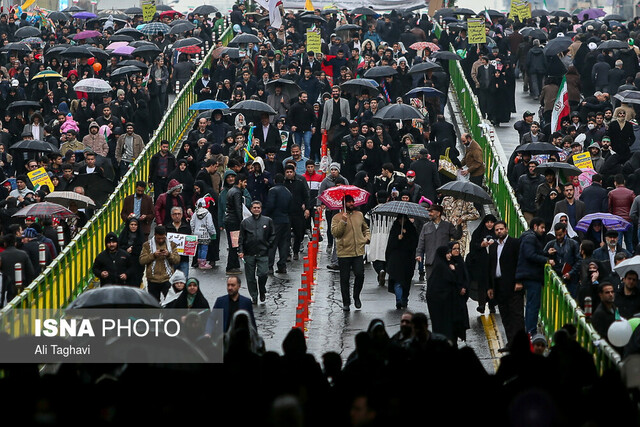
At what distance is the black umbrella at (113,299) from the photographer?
13.4m

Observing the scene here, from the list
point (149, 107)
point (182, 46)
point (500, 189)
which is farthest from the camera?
point (182, 46)

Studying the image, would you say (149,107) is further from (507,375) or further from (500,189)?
(507,375)

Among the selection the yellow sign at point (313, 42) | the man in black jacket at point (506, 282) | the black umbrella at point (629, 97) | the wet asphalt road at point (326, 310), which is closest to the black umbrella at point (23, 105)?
the wet asphalt road at point (326, 310)

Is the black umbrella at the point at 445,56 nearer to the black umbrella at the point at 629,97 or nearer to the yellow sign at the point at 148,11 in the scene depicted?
the black umbrella at the point at 629,97

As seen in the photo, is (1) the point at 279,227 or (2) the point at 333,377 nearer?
(2) the point at 333,377

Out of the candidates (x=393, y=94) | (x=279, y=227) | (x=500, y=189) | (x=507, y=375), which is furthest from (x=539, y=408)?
(x=393, y=94)

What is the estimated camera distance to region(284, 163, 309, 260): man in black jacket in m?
21.3

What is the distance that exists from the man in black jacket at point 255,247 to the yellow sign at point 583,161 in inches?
219

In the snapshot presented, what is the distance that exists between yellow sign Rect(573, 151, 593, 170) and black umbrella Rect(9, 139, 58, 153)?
8.44 m

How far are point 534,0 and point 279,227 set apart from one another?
196 ft

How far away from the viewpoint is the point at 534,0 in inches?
3076

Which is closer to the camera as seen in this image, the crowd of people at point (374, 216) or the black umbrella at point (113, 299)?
the crowd of people at point (374, 216)

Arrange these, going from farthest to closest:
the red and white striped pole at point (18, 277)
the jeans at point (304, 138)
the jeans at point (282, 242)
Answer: the jeans at point (304, 138)
the jeans at point (282, 242)
the red and white striped pole at point (18, 277)

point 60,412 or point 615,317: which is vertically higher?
point 60,412
